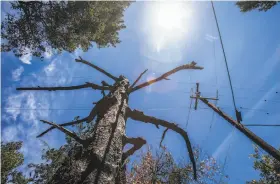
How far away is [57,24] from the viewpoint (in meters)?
9.95

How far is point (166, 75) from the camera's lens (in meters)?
6.74

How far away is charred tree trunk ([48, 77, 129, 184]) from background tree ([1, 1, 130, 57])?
21.5 feet

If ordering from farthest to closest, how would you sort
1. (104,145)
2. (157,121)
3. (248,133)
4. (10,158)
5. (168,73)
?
(10,158)
(248,133)
(168,73)
(157,121)
(104,145)

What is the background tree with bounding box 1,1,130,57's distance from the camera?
9547 mm

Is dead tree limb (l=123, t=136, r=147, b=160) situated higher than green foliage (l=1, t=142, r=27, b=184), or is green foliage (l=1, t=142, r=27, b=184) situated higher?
green foliage (l=1, t=142, r=27, b=184)

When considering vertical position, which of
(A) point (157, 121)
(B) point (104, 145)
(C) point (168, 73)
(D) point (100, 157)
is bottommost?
(D) point (100, 157)

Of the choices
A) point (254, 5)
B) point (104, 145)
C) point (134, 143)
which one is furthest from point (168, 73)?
point (254, 5)

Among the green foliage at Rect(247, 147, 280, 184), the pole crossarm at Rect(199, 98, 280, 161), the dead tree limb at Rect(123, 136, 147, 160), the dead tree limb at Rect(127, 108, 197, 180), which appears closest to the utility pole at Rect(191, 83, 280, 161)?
the pole crossarm at Rect(199, 98, 280, 161)

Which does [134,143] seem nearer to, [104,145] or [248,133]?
[104,145]

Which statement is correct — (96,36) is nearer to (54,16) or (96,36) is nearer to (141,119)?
(54,16)

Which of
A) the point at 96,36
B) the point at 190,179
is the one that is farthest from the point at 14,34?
the point at 190,179

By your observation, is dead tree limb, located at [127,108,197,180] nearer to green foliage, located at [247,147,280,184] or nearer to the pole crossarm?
the pole crossarm

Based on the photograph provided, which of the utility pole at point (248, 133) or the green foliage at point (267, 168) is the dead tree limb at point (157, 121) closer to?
the utility pole at point (248, 133)

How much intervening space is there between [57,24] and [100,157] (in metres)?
8.33
